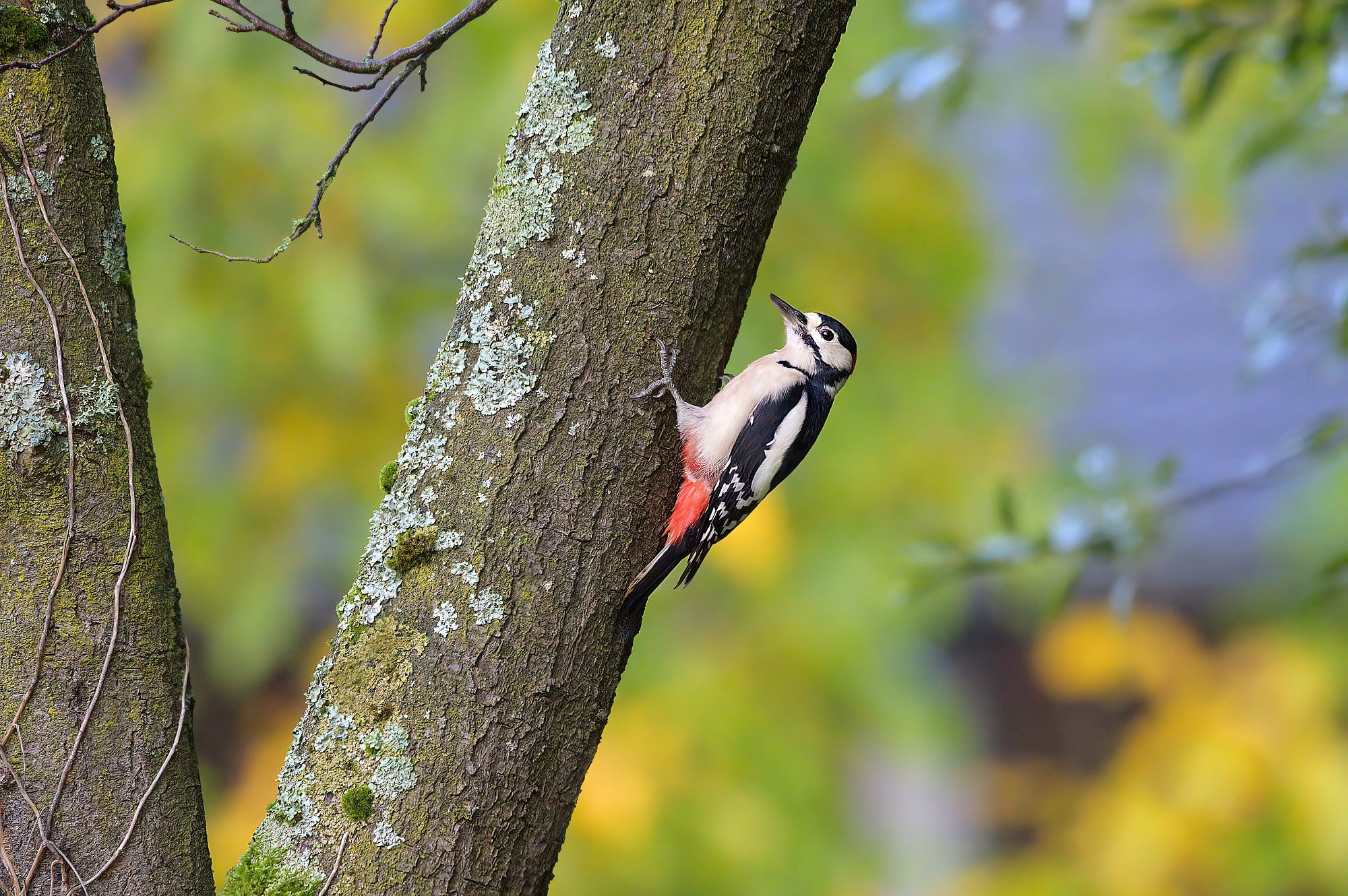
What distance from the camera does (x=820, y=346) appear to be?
3.76 meters

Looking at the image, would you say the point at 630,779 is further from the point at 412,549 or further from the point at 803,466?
the point at 412,549

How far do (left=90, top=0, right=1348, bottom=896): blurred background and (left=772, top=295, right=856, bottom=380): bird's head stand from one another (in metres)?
0.64

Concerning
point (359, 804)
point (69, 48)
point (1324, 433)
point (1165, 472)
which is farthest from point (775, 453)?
point (69, 48)

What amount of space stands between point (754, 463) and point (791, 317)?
2.56ft

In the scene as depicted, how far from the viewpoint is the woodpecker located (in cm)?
235

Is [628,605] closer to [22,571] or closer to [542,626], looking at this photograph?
[542,626]

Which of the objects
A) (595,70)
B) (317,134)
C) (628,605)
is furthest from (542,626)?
(317,134)

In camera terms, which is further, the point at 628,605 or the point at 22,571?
the point at 628,605

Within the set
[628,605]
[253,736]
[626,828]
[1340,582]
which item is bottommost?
[1340,582]

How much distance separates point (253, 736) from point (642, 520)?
4.44 meters

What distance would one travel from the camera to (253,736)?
5.66m

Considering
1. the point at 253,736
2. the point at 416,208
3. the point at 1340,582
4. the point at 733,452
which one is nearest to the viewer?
the point at 1340,582

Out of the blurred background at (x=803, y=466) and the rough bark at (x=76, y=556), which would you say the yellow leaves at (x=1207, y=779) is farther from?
the rough bark at (x=76, y=556)

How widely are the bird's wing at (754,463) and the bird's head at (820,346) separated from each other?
18cm
